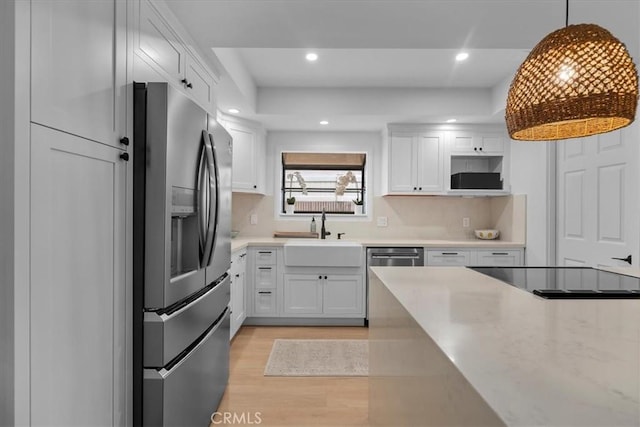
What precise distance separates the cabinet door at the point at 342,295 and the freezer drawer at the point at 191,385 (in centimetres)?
156

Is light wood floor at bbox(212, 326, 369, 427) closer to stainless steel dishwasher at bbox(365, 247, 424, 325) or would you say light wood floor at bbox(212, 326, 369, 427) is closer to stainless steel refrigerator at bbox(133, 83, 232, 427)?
stainless steel refrigerator at bbox(133, 83, 232, 427)

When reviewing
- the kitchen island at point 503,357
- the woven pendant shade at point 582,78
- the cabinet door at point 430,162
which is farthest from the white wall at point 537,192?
the woven pendant shade at point 582,78

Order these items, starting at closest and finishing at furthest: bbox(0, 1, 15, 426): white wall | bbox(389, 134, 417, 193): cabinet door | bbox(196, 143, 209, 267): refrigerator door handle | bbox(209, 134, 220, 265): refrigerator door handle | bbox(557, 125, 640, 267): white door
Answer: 1. bbox(0, 1, 15, 426): white wall
2. bbox(196, 143, 209, 267): refrigerator door handle
3. bbox(209, 134, 220, 265): refrigerator door handle
4. bbox(557, 125, 640, 267): white door
5. bbox(389, 134, 417, 193): cabinet door

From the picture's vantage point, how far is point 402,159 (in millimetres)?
4031

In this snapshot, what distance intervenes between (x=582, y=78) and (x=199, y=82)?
82.1 inches

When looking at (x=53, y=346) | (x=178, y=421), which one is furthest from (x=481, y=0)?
(x=178, y=421)

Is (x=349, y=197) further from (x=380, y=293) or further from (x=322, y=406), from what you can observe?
(x=380, y=293)

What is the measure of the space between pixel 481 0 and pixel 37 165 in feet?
6.30

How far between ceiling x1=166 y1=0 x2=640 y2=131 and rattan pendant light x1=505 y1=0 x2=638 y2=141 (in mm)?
805

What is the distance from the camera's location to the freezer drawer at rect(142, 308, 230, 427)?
1.48 metres

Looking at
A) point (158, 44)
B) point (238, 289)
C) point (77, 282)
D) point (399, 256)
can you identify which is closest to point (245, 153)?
point (238, 289)

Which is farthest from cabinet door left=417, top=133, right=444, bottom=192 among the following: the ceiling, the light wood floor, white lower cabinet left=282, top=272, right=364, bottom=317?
the light wood floor

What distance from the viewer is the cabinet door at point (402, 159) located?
4.03 metres

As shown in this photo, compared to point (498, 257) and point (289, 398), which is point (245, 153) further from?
point (498, 257)
